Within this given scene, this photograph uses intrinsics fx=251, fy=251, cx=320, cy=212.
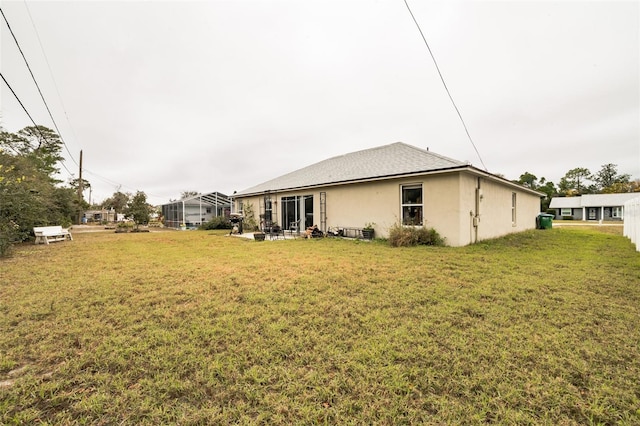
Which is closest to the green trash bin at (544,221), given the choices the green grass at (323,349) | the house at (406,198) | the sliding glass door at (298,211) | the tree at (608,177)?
the house at (406,198)

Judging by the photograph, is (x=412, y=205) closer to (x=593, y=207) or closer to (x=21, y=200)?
(x=21, y=200)

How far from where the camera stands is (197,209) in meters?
24.2

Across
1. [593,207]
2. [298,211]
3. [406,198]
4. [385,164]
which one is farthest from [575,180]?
[298,211]

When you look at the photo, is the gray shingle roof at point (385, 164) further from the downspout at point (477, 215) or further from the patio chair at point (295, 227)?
the patio chair at point (295, 227)

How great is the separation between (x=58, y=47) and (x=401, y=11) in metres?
10.4

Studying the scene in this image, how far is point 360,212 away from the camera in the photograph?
11.6 meters

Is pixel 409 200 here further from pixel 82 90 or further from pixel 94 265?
pixel 82 90

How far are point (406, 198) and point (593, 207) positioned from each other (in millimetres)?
42034

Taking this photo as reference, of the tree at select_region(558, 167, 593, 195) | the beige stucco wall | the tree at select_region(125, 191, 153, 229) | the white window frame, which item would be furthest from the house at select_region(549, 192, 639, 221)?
the tree at select_region(125, 191, 153, 229)

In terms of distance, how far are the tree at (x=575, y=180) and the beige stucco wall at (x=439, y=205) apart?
5398 cm

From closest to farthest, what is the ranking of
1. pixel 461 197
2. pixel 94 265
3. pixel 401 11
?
1. pixel 401 11
2. pixel 94 265
3. pixel 461 197

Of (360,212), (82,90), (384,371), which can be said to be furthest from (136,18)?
(384,371)

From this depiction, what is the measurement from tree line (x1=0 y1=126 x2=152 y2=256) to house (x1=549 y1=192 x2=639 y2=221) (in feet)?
166

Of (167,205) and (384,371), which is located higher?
(167,205)
